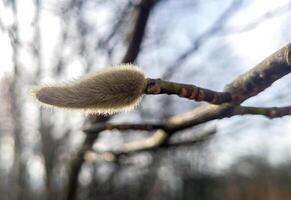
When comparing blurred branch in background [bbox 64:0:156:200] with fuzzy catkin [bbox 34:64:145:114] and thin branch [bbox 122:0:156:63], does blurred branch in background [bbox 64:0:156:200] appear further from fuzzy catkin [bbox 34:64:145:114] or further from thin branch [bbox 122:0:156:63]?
fuzzy catkin [bbox 34:64:145:114]

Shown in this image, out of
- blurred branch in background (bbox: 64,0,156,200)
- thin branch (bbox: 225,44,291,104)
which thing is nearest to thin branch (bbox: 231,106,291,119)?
thin branch (bbox: 225,44,291,104)

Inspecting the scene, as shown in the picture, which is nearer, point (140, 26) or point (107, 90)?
point (107, 90)

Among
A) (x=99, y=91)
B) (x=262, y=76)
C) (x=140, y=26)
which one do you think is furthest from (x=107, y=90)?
(x=140, y=26)

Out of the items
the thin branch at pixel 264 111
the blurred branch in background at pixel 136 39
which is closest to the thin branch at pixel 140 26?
the blurred branch in background at pixel 136 39

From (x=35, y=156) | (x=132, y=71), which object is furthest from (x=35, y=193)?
(x=132, y=71)

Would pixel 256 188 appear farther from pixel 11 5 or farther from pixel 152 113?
pixel 11 5

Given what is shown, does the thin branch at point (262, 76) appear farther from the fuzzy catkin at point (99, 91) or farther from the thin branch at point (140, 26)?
the thin branch at point (140, 26)

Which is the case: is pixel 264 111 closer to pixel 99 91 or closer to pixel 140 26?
pixel 99 91
